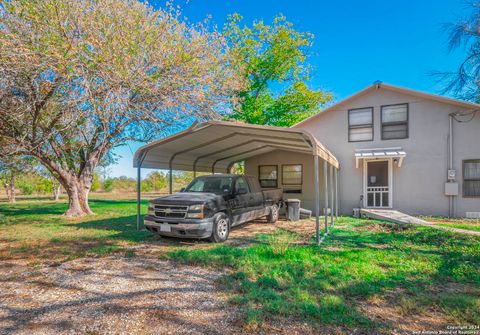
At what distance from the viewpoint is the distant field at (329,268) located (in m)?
3.10

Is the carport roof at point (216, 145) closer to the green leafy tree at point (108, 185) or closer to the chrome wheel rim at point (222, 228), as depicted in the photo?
the chrome wheel rim at point (222, 228)

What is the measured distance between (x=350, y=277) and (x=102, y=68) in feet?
23.7

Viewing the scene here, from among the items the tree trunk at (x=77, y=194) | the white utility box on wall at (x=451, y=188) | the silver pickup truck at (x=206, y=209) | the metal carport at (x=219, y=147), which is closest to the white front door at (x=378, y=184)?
the metal carport at (x=219, y=147)

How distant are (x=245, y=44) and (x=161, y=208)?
15.8 meters

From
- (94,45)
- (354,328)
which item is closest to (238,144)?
(94,45)

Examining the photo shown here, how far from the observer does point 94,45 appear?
6.85 metres

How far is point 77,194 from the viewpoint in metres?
13.5

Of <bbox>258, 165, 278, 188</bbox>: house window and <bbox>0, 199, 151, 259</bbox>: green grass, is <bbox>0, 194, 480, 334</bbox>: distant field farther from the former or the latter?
<bbox>258, 165, 278, 188</bbox>: house window

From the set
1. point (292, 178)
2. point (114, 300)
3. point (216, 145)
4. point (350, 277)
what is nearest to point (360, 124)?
point (292, 178)

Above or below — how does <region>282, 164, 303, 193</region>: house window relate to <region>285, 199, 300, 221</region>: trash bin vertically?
above

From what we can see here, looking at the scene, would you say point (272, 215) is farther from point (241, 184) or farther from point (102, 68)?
point (102, 68)

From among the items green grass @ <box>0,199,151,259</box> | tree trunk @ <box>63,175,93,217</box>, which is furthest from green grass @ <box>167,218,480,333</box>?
tree trunk @ <box>63,175,93,217</box>

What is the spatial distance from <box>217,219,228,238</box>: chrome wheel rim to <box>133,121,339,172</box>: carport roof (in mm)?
2490

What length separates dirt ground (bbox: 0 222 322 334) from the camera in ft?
9.43
